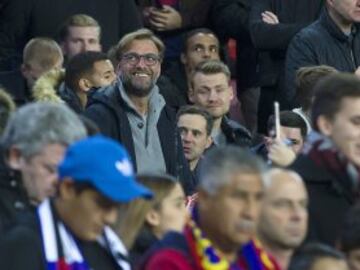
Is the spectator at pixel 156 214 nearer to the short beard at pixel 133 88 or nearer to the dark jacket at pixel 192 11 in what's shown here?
the short beard at pixel 133 88

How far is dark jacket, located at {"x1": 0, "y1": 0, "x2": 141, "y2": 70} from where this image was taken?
12750 millimetres

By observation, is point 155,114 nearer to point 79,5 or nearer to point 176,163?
point 176,163

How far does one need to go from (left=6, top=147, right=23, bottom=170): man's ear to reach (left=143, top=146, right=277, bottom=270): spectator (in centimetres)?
70

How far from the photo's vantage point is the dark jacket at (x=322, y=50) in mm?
12078

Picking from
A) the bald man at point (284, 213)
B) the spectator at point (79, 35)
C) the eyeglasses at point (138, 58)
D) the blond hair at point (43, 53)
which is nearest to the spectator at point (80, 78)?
the blond hair at point (43, 53)

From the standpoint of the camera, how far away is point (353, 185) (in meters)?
7.78

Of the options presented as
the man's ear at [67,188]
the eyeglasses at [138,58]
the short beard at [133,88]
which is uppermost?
the man's ear at [67,188]

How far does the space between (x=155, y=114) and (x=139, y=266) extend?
4241 mm

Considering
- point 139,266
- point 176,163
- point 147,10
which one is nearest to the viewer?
point 139,266

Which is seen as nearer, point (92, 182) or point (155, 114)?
point (92, 182)

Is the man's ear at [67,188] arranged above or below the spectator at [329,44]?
above

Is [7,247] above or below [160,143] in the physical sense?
above

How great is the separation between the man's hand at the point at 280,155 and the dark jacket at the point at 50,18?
4.57 m

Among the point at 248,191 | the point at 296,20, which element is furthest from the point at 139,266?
the point at 296,20
